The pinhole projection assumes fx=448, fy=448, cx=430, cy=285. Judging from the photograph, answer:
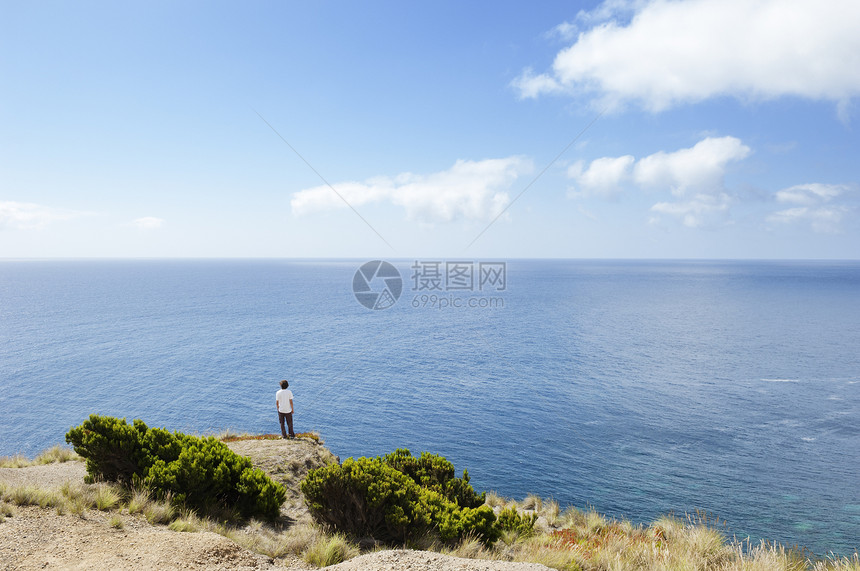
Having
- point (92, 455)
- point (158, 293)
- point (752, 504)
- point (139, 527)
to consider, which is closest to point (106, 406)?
point (92, 455)

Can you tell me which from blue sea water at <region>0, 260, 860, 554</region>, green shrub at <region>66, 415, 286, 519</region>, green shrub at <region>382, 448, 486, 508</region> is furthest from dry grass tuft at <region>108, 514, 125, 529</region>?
blue sea water at <region>0, 260, 860, 554</region>

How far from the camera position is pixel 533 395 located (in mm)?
46594

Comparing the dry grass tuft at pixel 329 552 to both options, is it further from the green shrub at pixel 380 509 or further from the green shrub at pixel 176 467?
the green shrub at pixel 176 467

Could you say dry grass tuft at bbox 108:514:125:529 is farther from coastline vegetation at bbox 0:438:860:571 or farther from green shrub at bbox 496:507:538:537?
green shrub at bbox 496:507:538:537

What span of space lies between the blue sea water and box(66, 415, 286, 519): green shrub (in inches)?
846

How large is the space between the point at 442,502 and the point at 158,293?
491 feet

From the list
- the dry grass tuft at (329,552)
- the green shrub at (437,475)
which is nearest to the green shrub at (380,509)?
the dry grass tuft at (329,552)

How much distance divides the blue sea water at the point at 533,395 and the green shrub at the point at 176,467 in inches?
846

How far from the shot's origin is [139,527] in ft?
31.6

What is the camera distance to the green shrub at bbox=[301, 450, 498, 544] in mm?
10609

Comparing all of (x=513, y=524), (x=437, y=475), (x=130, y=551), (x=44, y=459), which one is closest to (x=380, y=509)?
(x=437, y=475)

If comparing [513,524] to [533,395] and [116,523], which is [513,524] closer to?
[116,523]

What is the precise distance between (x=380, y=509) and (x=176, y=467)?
17.3 feet

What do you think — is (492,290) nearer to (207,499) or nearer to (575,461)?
(575,461)
